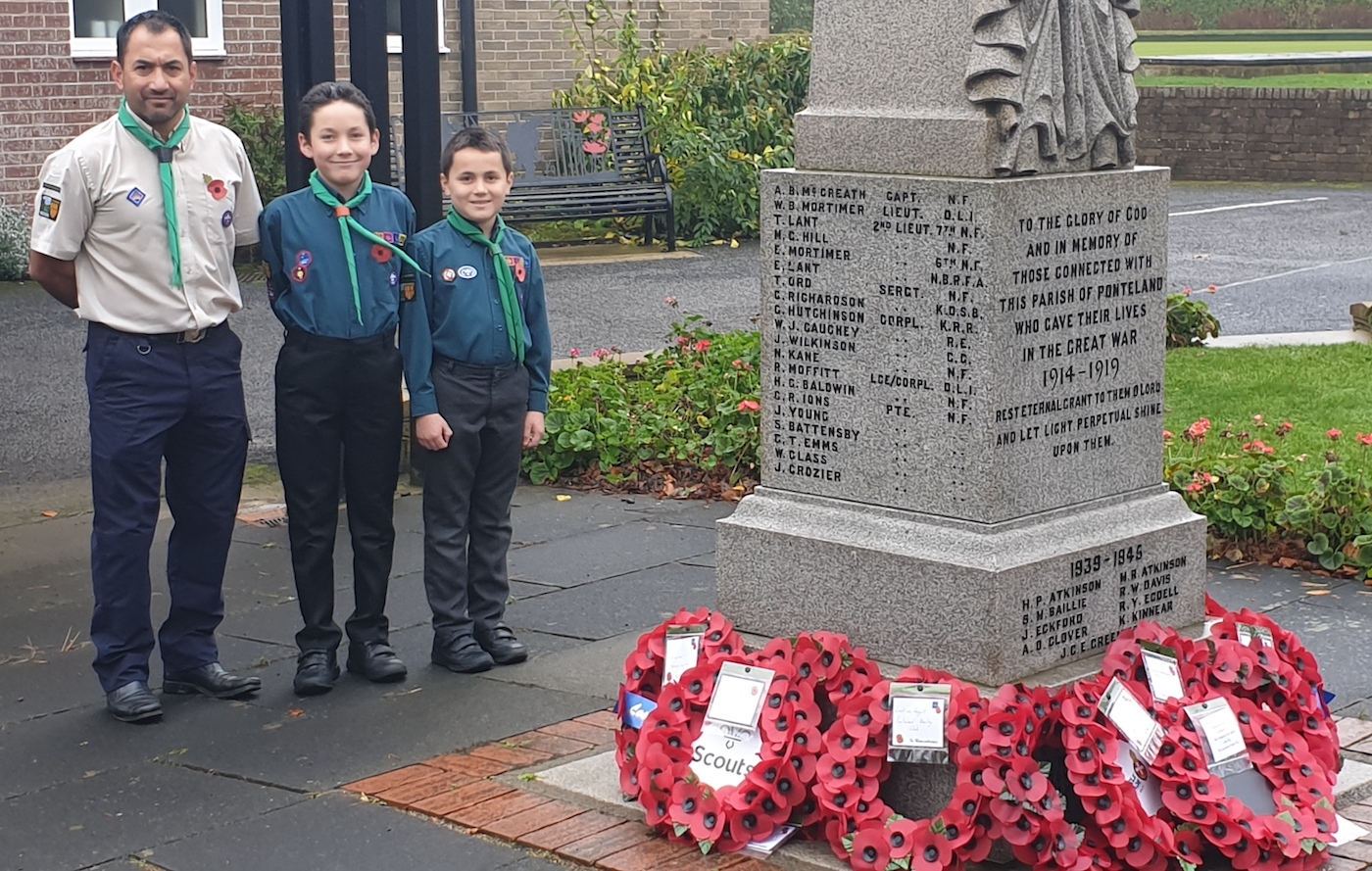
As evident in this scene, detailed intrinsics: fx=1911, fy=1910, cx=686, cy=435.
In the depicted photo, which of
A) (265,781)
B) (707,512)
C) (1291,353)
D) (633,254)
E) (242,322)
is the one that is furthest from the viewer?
(633,254)

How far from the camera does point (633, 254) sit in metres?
17.3

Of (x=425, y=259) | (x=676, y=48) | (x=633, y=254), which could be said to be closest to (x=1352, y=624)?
(x=425, y=259)

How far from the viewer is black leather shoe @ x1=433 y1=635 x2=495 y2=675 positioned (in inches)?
221

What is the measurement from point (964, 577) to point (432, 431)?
1.75 m

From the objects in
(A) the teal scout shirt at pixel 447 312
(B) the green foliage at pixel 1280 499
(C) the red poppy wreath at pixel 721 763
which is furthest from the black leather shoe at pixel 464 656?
(B) the green foliage at pixel 1280 499

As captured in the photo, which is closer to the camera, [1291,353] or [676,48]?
[1291,353]

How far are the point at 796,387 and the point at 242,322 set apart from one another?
9.16m

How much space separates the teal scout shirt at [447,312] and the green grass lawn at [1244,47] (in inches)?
1536

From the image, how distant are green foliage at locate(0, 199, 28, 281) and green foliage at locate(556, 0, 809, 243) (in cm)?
587

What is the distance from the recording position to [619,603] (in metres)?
6.45

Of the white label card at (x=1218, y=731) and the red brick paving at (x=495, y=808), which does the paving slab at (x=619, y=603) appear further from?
the white label card at (x=1218, y=731)

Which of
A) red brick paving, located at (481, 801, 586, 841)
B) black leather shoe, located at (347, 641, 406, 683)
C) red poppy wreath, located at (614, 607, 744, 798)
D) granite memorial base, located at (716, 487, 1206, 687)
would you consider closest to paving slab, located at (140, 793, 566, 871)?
red brick paving, located at (481, 801, 586, 841)

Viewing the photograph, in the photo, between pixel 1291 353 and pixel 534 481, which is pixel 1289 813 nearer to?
pixel 534 481

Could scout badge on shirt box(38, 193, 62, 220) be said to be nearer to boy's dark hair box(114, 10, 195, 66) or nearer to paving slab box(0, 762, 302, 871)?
boy's dark hair box(114, 10, 195, 66)
